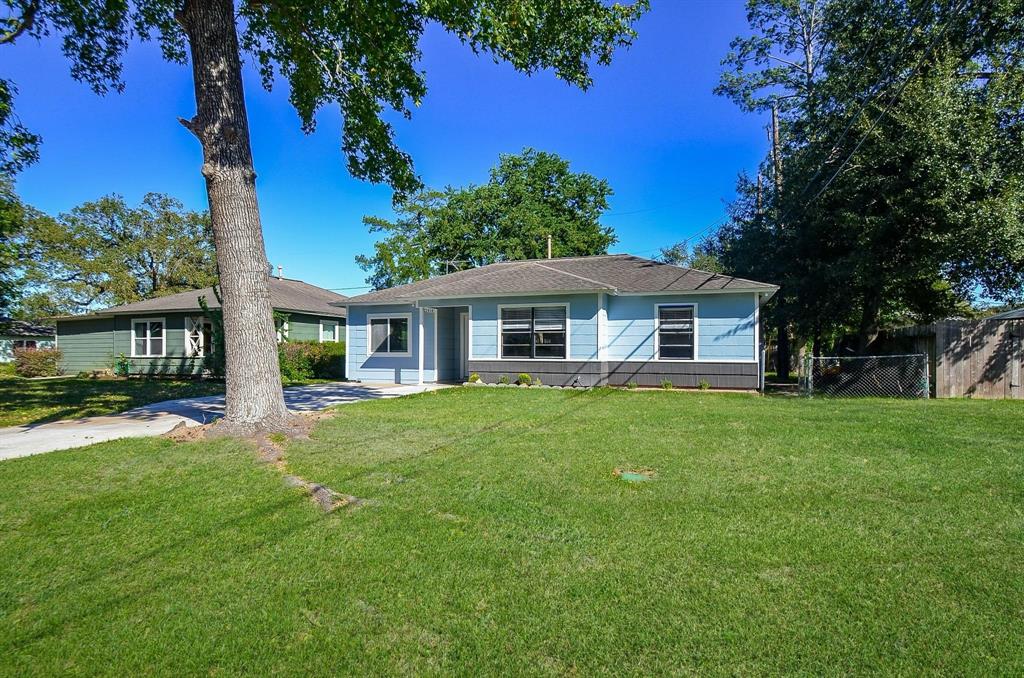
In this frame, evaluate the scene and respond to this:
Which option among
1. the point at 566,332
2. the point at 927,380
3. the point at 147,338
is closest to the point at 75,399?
the point at 147,338

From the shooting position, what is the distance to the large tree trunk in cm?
714

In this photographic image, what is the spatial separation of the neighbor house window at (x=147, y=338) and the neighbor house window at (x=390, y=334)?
9878 millimetres

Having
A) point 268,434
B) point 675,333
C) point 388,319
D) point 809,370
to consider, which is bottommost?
point 268,434

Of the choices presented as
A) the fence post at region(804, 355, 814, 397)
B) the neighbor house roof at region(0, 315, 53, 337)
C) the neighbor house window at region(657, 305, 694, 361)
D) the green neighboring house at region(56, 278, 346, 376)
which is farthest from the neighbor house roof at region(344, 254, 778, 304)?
the neighbor house roof at region(0, 315, 53, 337)

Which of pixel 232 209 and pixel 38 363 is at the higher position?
pixel 232 209

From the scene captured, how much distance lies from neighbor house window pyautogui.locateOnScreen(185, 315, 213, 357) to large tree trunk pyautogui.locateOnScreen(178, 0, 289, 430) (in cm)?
1430

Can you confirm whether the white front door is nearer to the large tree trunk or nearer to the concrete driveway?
the concrete driveway

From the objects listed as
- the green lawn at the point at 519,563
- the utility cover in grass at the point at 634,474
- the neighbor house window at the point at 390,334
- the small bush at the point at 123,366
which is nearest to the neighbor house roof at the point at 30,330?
the small bush at the point at 123,366

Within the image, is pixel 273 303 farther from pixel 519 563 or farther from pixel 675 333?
pixel 519 563

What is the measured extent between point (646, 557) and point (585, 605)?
2.29 feet

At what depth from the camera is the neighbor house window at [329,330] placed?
21766 mm

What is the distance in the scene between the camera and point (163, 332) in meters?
20.2

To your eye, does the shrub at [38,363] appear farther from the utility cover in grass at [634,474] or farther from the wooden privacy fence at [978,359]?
the wooden privacy fence at [978,359]

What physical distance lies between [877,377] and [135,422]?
15850 mm
